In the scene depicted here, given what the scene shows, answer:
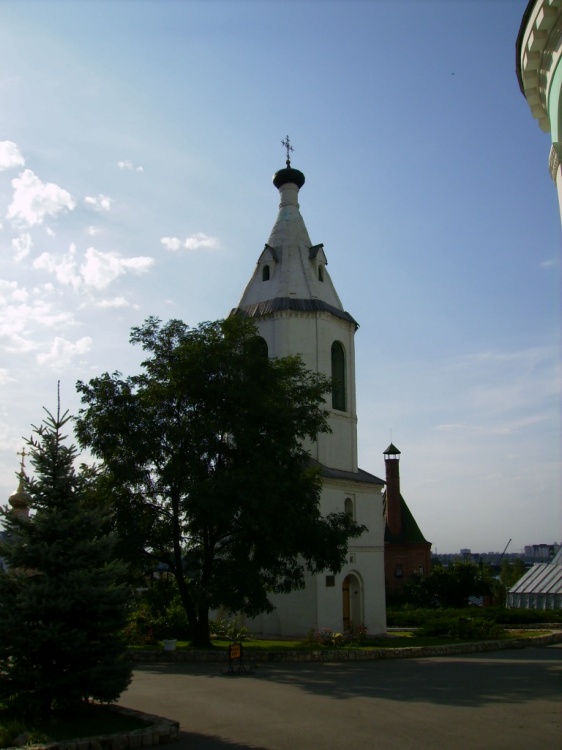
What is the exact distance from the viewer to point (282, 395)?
23.5m

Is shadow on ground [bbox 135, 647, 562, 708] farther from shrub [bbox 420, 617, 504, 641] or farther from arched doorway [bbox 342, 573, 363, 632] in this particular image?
arched doorway [bbox 342, 573, 363, 632]

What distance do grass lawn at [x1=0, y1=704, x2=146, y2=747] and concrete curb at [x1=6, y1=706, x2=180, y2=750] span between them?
0.80ft

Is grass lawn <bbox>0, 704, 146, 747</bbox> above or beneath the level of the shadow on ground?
above

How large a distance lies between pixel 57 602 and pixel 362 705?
218 inches

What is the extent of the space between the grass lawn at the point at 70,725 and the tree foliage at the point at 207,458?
974 centimetres

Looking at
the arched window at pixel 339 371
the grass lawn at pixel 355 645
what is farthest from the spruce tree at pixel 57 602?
the arched window at pixel 339 371

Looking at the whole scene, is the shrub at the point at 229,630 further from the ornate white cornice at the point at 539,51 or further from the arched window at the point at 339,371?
the ornate white cornice at the point at 539,51

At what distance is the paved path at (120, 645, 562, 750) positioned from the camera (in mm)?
9711

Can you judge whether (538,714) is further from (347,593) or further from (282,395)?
(347,593)

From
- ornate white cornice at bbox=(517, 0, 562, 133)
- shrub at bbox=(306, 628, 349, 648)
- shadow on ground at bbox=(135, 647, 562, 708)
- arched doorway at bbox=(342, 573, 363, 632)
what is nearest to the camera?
ornate white cornice at bbox=(517, 0, 562, 133)

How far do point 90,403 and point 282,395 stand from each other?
244 inches

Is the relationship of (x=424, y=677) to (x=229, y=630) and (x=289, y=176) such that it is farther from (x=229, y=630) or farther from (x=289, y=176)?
(x=289, y=176)

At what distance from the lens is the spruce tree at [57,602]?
10281mm

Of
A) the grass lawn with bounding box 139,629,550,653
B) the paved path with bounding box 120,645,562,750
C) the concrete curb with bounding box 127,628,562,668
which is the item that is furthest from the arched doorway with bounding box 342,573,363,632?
the paved path with bounding box 120,645,562,750
